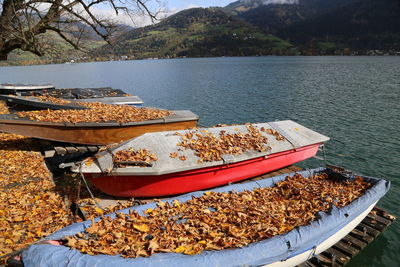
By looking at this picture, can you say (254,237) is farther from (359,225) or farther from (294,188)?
(359,225)

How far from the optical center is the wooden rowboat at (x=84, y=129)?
12.2 metres

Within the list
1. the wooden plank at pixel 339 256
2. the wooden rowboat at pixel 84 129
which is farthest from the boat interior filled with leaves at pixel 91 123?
the wooden plank at pixel 339 256

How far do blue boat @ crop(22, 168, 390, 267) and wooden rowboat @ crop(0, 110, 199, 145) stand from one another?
7.15 m

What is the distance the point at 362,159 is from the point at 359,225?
866cm

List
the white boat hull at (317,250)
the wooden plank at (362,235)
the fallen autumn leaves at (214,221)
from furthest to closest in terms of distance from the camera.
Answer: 1. the wooden plank at (362,235)
2. the white boat hull at (317,250)
3. the fallen autumn leaves at (214,221)

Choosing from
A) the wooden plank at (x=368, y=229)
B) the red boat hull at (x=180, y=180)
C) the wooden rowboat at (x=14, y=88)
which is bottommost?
the wooden plank at (x=368, y=229)

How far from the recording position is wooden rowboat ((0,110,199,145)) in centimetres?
1220

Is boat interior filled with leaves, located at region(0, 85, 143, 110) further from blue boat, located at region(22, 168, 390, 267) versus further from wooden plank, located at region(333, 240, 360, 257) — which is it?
wooden plank, located at region(333, 240, 360, 257)

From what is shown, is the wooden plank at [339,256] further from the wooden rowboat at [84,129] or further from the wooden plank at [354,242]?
the wooden rowboat at [84,129]

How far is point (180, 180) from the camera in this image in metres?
9.55

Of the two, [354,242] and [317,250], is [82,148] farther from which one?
[354,242]

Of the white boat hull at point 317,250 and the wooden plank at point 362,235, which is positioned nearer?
the white boat hull at point 317,250

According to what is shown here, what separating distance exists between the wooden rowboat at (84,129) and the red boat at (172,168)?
4.33 metres

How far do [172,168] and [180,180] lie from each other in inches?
30.9
